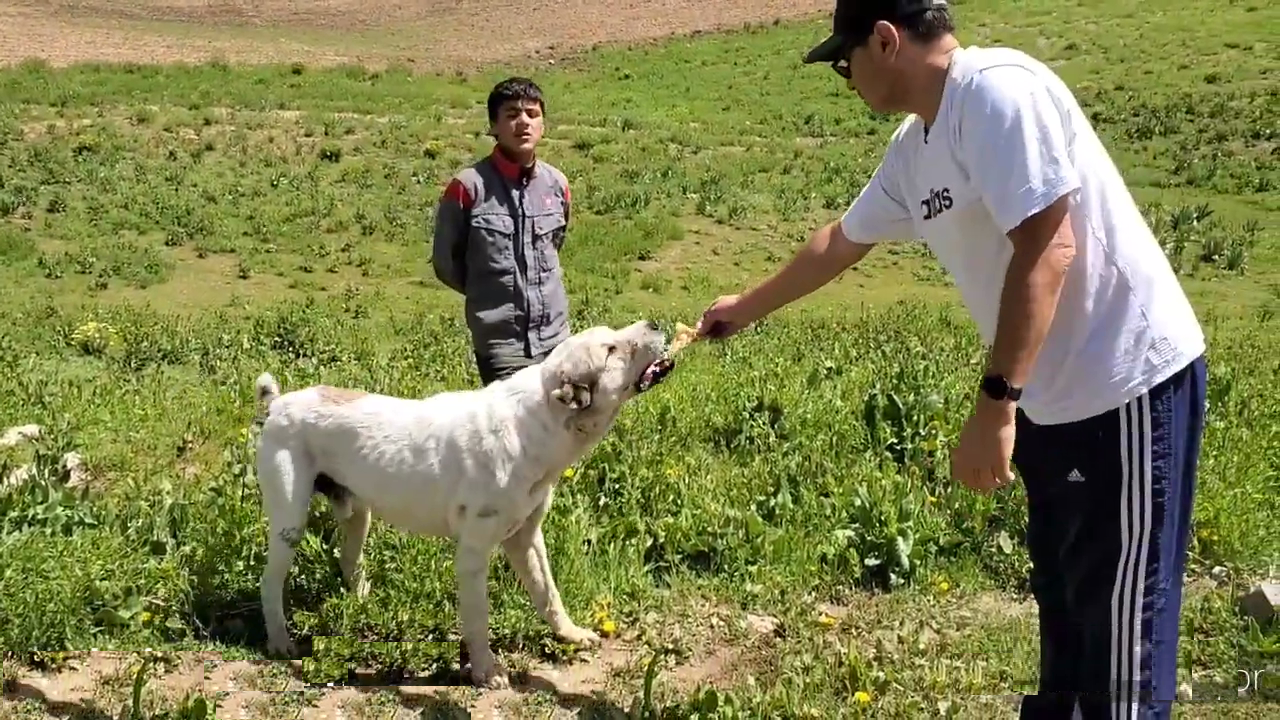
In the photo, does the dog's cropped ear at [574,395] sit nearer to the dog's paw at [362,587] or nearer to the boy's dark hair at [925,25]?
the dog's paw at [362,587]

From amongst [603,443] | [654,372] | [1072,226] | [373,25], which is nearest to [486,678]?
[654,372]

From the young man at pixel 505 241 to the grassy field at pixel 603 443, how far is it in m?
0.91

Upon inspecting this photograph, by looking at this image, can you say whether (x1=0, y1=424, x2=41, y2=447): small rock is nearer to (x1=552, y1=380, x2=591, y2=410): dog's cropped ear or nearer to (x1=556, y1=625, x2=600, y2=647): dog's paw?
(x1=556, y1=625, x2=600, y2=647): dog's paw

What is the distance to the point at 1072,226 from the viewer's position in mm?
2986

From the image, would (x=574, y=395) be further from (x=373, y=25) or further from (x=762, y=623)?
(x=373, y=25)

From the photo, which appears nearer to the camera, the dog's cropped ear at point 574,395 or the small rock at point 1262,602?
the dog's cropped ear at point 574,395

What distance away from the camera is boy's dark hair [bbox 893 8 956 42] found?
10.0 ft

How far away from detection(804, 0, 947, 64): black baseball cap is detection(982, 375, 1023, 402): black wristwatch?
94 centimetres

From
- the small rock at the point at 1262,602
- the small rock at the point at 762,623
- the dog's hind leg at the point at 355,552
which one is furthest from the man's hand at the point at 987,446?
the dog's hind leg at the point at 355,552

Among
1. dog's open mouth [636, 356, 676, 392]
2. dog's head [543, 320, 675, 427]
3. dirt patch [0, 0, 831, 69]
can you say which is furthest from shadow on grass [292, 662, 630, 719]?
dirt patch [0, 0, 831, 69]

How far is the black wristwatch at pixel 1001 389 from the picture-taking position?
292 cm

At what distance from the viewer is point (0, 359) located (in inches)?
363

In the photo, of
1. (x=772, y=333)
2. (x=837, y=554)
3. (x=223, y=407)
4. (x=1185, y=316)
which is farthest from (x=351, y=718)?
(x=772, y=333)

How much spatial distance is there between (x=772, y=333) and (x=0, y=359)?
6.48m
